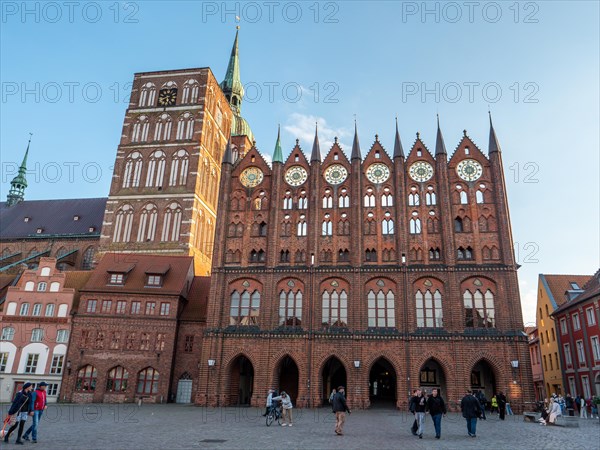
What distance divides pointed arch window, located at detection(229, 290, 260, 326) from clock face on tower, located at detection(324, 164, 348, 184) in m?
11.4

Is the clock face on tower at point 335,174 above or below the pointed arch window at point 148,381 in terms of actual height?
above

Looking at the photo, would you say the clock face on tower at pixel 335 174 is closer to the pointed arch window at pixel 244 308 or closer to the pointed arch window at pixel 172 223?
the pointed arch window at pixel 244 308

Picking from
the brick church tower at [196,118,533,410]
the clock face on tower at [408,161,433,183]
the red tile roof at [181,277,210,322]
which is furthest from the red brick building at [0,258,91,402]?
the clock face on tower at [408,161,433,183]

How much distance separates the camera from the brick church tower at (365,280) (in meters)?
33.7

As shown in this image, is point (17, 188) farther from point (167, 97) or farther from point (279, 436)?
point (279, 436)

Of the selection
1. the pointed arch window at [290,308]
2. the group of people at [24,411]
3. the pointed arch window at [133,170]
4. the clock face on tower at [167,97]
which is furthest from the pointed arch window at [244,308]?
the clock face on tower at [167,97]

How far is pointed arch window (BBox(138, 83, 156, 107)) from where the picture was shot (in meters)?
62.8

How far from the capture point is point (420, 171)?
38.8 m

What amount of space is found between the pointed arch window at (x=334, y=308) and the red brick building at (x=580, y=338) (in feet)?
65.0

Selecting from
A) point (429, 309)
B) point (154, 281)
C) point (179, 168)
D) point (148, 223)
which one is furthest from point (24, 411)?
point (179, 168)

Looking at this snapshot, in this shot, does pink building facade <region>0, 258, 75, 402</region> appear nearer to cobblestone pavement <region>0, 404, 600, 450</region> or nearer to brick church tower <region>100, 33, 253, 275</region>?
brick church tower <region>100, 33, 253, 275</region>

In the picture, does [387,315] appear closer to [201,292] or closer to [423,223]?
[423,223]

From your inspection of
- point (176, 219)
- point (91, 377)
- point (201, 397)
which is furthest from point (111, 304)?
point (176, 219)

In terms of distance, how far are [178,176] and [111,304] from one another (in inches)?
875
